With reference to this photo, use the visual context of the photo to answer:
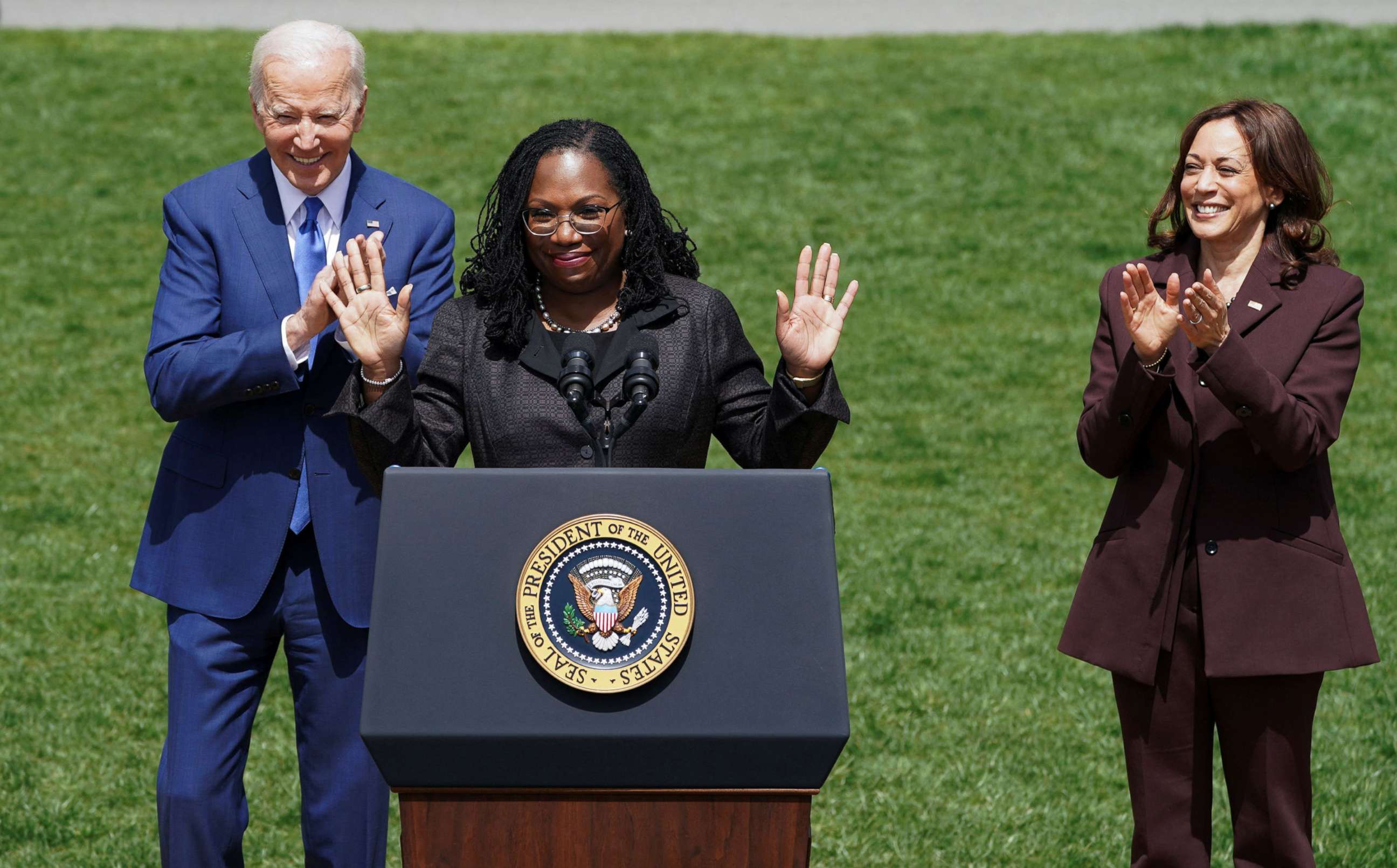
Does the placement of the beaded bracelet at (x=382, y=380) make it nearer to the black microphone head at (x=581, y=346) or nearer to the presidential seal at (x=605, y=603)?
the black microphone head at (x=581, y=346)

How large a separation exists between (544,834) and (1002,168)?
35.6 ft

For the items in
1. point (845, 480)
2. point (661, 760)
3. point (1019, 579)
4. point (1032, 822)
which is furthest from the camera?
point (845, 480)

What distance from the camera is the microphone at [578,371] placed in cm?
326

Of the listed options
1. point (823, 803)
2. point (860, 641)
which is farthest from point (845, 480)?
point (823, 803)

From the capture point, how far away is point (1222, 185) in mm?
3904

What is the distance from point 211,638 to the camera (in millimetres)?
4008

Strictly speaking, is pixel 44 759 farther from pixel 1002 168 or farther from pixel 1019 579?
pixel 1002 168

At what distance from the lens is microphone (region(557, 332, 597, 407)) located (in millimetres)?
3256

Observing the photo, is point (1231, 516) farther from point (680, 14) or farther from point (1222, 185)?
point (680, 14)

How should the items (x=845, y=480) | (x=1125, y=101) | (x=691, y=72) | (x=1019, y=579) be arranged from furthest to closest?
(x=691, y=72)
(x=1125, y=101)
(x=845, y=480)
(x=1019, y=579)

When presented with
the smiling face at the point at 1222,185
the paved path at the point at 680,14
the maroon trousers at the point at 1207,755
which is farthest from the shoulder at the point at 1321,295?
the paved path at the point at 680,14

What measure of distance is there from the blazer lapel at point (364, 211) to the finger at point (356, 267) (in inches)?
16.2

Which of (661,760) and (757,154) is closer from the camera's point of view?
(661,760)

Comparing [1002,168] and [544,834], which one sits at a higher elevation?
[1002,168]
